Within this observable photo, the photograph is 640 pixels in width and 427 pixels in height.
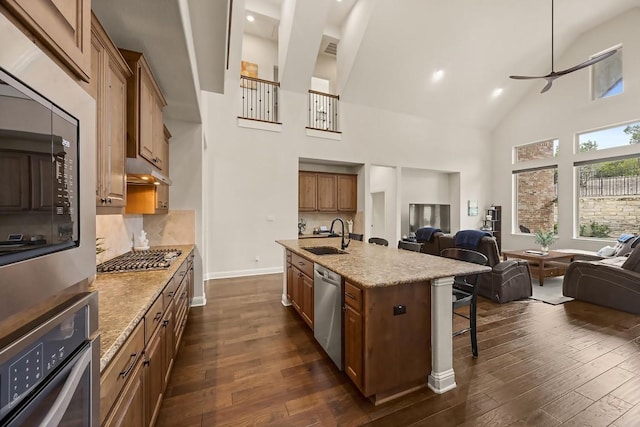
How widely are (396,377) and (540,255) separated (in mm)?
4838

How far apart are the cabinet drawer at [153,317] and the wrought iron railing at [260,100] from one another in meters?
4.94

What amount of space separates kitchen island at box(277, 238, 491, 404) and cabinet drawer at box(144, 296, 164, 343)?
1.20 meters

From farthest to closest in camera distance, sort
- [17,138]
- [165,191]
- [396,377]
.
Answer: [165,191] → [396,377] → [17,138]

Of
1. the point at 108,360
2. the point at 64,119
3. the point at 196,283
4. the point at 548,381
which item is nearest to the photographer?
the point at 64,119

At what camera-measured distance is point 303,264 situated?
9.66 ft

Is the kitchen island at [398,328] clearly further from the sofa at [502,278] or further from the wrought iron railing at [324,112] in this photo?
the wrought iron railing at [324,112]

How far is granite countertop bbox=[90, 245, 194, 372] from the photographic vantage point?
985mm

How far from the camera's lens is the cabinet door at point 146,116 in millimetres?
2086

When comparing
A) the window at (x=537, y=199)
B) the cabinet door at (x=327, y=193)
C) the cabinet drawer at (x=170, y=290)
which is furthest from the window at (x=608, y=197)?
the cabinet drawer at (x=170, y=290)

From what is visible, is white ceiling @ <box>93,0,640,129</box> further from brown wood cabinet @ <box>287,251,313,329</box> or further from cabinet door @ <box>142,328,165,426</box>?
cabinet door @ <box>142,328,165,426</box>

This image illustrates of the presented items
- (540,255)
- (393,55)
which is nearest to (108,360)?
(540,255)

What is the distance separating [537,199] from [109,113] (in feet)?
32.1

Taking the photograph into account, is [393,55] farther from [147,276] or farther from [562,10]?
[147,276]

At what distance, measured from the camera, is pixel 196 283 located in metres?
3.71
